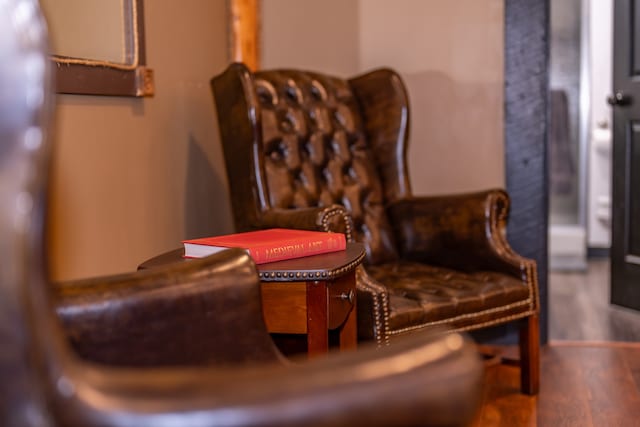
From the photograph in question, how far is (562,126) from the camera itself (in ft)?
18.8

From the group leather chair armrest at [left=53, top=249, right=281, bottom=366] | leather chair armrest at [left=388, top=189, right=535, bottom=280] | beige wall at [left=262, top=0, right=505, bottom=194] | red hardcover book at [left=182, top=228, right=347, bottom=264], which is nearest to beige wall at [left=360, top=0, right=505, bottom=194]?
beige wall at [left=262, top=0, right=505, bottom=194]

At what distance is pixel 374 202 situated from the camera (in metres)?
3.03

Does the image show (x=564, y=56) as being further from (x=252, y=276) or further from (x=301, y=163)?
(x=252, y=276)

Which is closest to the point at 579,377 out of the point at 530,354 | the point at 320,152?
the point at 530,354

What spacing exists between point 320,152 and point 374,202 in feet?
0.94

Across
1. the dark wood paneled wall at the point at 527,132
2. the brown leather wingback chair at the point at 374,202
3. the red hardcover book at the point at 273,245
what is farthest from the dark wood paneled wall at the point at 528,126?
the red hardcover book at the point at 273,245

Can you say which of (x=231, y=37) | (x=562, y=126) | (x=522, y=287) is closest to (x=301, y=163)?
(x=231, y=37)

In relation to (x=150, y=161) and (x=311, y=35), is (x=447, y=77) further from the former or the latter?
(x=150, y=161)

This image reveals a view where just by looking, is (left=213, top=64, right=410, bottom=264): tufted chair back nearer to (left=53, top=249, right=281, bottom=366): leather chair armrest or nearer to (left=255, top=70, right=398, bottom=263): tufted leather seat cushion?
(left=255, top=70, right=398, bottom=263): tufted leather seat cushion

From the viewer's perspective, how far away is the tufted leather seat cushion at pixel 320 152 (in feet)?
9.09

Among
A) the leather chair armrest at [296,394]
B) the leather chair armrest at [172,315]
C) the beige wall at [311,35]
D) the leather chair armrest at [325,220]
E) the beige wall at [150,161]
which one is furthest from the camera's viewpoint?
the beige wall at [311,35]

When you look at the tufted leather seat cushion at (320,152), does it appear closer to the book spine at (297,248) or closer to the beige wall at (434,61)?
the beige wall at (434,61)

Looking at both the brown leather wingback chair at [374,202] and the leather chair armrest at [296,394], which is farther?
the brown leather wingback chair at [374,202]

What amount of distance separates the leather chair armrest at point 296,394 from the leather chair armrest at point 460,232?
77.5 inches
